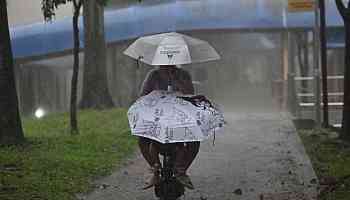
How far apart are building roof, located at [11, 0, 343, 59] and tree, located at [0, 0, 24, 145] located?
50.4 feet

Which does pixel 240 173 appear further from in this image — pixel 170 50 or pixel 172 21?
pixel 172 21

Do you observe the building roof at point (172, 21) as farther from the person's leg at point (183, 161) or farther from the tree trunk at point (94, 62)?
the person's leg at point (183, 161)

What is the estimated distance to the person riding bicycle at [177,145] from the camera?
6922 millimetres

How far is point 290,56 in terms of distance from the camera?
90.7ft

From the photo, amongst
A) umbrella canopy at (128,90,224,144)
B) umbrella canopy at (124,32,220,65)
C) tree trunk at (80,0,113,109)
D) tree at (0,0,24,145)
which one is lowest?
tree trunk at (80,0,113,109)

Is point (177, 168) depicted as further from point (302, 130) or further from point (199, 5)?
point (199, 5)

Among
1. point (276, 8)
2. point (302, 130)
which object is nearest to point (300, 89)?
point (302, 130)

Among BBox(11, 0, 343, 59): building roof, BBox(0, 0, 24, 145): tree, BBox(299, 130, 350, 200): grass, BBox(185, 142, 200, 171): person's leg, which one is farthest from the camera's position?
BBox(11, 0, 343, 59): building roof

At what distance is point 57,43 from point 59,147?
16.3 metres

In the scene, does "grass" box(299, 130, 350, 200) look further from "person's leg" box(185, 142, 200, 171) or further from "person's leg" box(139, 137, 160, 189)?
"person's leg" box(139, 137, 160, 189)

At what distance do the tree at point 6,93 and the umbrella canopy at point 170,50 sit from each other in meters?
4.64

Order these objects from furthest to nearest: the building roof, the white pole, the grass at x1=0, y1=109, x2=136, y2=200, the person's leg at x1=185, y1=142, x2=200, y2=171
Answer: the building roof → the white pole → the grass at x1=0, y1=109, x2=136, y2=200 → the person's leg at x1=185, y1=142, x2=200, y2=171

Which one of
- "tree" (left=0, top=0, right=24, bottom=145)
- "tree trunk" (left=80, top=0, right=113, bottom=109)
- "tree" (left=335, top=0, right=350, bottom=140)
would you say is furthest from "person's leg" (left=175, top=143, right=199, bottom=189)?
"tree trunk" (left=80, top=0, right=113, bottom=109)

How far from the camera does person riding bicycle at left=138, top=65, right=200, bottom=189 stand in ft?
22.7
